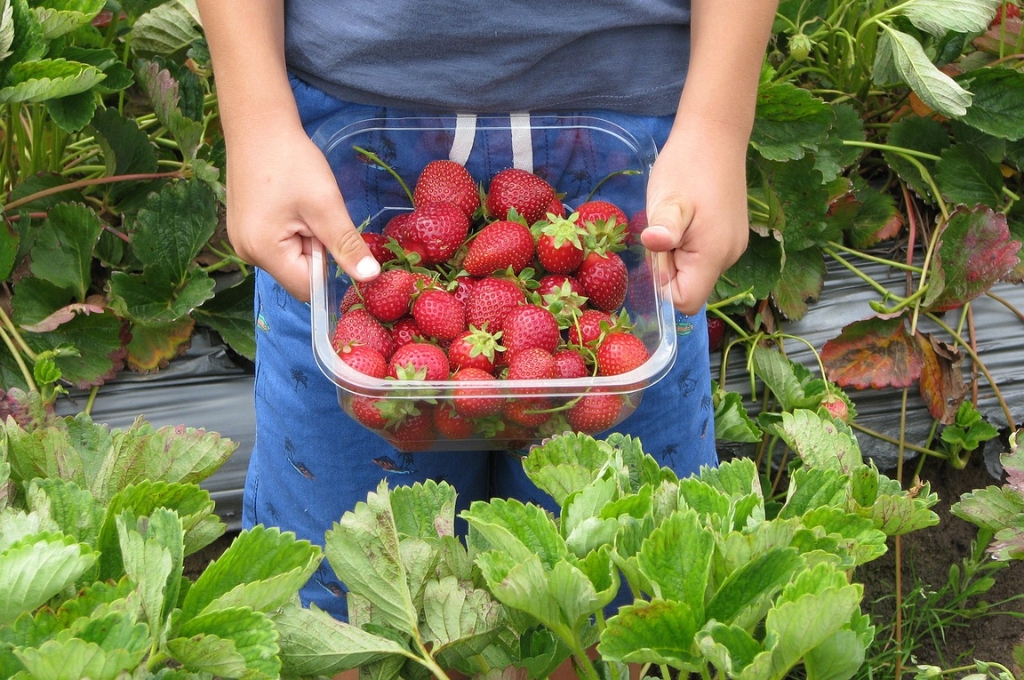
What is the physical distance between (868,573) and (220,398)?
1.06 meters

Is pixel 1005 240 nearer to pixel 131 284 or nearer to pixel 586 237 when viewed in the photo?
pixel 586 237

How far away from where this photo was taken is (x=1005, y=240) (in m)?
1.50

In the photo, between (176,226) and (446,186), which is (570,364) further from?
(176,226)

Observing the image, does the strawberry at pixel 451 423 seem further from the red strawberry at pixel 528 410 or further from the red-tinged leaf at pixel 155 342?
the red-tinged leaf at pixel 155 342

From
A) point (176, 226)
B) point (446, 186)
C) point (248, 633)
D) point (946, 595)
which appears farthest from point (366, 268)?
point (946, 595)

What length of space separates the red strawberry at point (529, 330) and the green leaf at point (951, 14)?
98 cm

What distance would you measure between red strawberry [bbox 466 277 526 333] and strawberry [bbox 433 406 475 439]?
0.31ft

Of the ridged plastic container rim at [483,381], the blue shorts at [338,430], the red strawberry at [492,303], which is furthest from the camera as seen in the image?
the blue shorts at [338,430]

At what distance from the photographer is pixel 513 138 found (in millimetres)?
957

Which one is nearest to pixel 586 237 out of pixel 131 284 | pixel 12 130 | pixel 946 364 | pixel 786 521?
pixel 786 521

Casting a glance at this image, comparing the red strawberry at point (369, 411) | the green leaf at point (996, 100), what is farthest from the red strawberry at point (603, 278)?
the green leaf at point (996, 100)

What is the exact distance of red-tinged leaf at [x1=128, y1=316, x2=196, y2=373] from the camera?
1.56m

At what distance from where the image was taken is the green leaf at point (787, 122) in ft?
4.90

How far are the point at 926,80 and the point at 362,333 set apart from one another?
3.30ft
